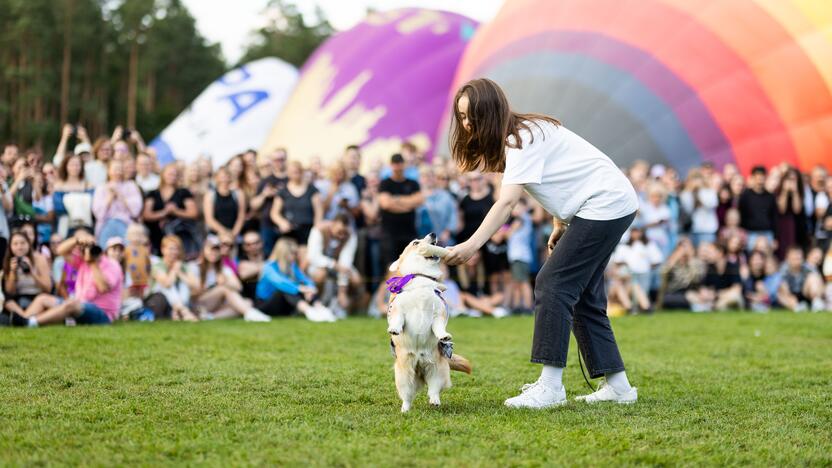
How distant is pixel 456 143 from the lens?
4918mm

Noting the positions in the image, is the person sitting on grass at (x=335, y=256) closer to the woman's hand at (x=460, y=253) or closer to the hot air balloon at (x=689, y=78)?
the hot air balloon at (x=689, y=78)

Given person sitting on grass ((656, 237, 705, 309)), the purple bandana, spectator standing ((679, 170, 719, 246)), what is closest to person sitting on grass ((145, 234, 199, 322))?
the purple bandana

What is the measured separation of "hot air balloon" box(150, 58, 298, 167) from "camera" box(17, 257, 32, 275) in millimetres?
12688

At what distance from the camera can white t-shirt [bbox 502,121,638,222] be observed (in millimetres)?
4883

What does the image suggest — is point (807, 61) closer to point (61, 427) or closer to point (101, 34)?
point (61, 427)

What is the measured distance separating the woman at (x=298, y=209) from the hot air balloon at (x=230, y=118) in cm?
1061


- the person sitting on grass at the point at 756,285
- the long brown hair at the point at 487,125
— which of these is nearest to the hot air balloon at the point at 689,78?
the person sitting on grass at the point at 756,285

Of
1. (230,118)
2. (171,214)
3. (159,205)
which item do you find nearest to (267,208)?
(171,214)

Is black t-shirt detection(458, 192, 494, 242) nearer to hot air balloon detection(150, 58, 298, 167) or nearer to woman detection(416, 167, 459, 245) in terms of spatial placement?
woman detection(416, 167, 459, 245)

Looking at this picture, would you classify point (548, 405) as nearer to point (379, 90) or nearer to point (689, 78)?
point (689, 78)

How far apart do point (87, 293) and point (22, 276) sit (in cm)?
64

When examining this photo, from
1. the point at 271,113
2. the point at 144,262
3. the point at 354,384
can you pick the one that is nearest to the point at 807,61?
the point at 144,262

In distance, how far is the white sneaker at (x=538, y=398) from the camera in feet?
16.2

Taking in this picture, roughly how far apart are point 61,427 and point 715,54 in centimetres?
1301
